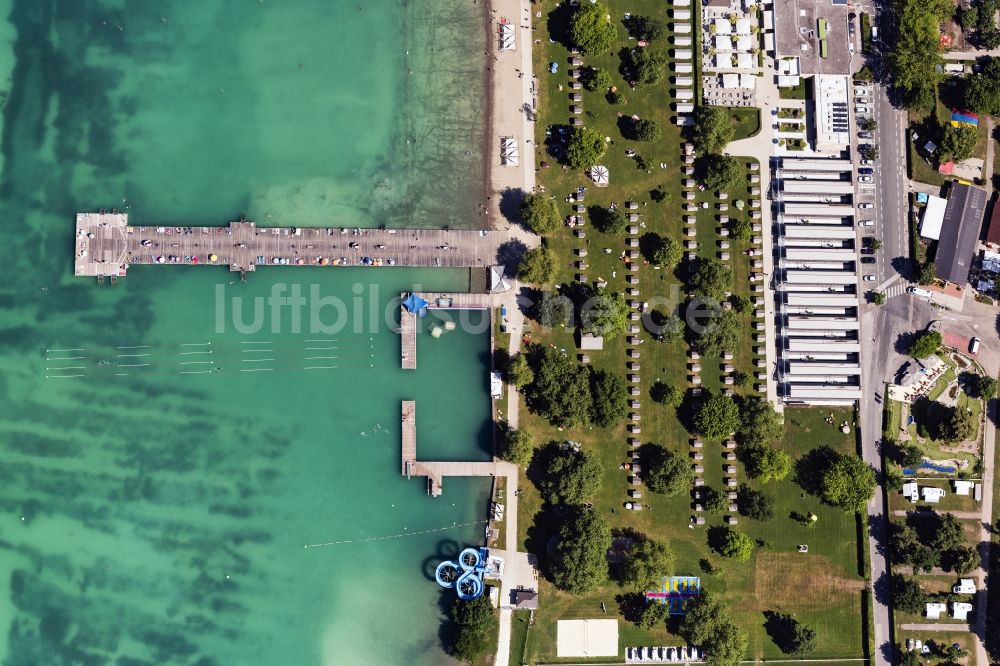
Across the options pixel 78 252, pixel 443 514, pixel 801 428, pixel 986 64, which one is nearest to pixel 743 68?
pixel 986 64

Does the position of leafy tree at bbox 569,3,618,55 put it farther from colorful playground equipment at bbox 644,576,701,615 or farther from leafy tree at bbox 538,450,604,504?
colorful playground equipment at bbox 644,576,701,615

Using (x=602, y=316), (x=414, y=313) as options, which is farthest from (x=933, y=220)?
(x=414, y=313)

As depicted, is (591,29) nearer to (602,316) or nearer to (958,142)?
(602,316)

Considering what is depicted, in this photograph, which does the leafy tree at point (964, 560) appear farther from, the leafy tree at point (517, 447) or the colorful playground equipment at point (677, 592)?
the leafy tree at point (517, 447)

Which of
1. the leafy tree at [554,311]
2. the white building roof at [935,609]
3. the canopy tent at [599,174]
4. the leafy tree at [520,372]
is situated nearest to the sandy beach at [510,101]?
the canopy tent at [599,174]

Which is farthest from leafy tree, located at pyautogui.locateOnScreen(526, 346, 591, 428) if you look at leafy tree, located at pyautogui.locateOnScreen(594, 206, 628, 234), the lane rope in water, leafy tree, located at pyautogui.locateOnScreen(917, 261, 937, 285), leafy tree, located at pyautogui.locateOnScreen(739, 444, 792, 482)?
leafy tree, located at pyautogui.locateOnScreen(917, 261, 937, 285)

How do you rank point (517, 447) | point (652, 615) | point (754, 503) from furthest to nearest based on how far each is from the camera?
point (754, 503) < point (652, 615) < point (517, 447)

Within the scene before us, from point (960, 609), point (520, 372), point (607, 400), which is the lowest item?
point (960, 609)
